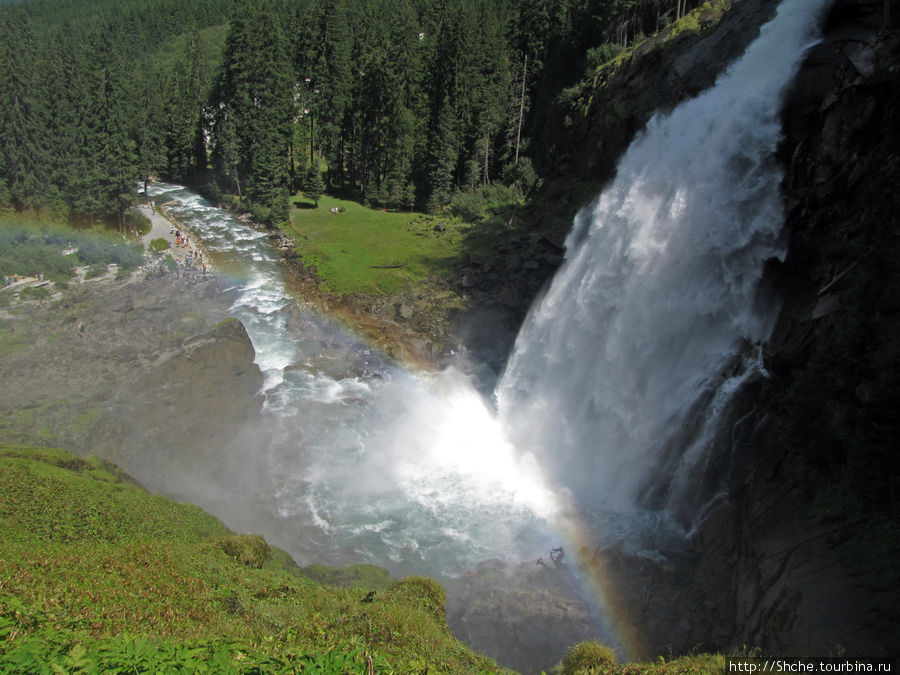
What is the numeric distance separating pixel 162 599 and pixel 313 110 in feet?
179

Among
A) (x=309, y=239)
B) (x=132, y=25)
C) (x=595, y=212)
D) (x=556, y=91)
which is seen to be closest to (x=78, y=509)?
(x=595, y=212)

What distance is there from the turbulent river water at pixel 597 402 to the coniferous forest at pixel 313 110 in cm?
2009

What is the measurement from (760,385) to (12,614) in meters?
17.2

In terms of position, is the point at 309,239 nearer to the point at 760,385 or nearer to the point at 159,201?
the point at 159,201

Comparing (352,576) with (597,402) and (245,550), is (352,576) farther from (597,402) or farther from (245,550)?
(597,402)

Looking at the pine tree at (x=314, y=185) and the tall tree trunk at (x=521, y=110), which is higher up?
the tall tree trunk at (x=521, y=110)

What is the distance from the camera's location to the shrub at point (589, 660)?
10336 millimetres

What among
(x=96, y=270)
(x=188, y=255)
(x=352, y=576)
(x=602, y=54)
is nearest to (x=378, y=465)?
(x=352, y=576)

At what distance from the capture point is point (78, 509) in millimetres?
13070

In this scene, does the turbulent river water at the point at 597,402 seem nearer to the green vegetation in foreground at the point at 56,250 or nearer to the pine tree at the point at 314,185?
the green vegetation in foreground at the point at 56,250

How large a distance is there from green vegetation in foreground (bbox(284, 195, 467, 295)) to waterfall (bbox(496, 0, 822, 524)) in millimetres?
14806

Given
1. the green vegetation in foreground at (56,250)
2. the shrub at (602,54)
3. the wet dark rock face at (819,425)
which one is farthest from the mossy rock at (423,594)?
the shrub at (602,54)

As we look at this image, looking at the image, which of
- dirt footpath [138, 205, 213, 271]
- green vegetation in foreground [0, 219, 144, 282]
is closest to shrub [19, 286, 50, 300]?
green vegetation in foreground [0, 219, 144, 282]

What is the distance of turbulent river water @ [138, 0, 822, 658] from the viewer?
17953mm
